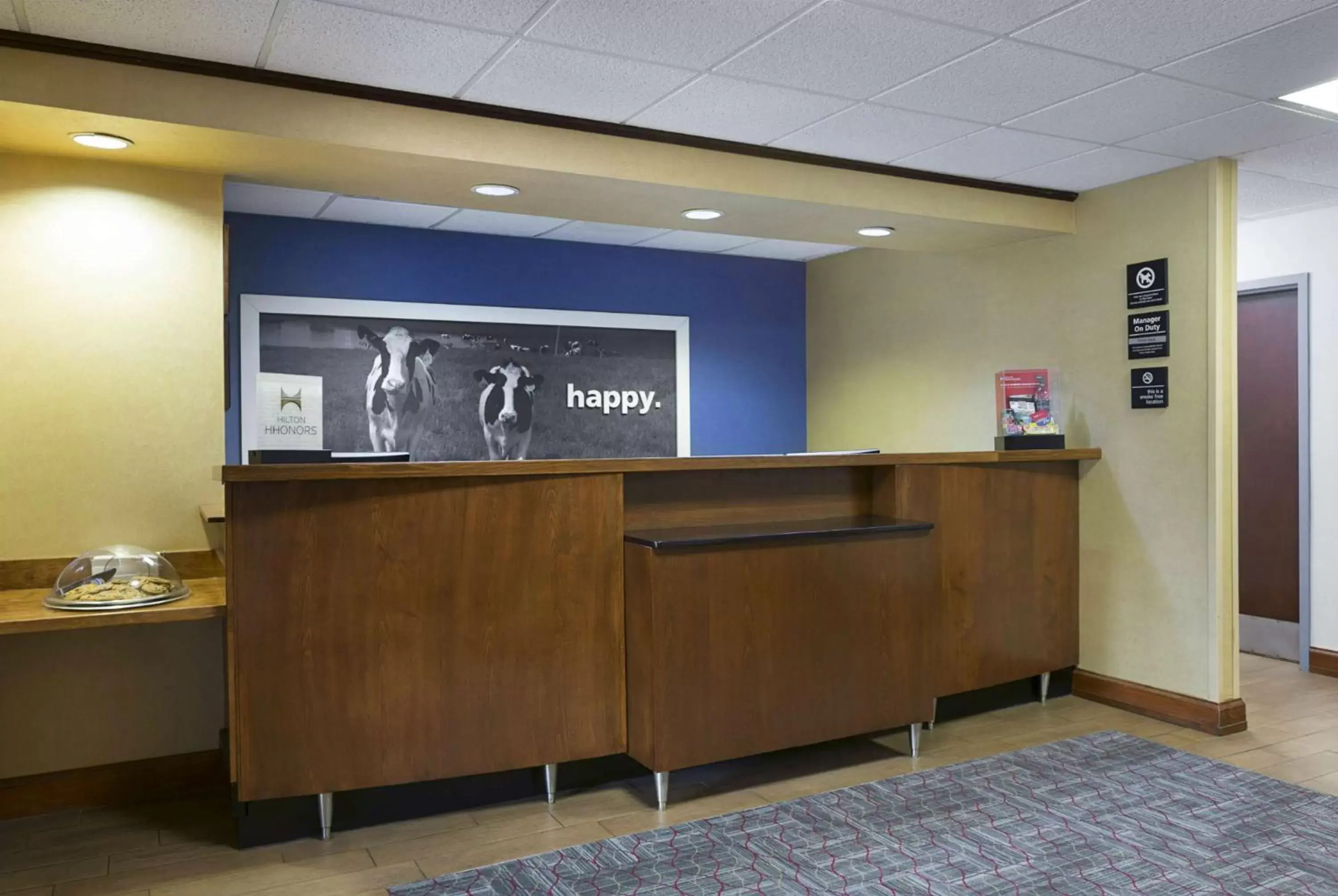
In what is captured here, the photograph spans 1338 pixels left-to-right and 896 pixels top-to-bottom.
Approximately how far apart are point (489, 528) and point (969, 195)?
2.38 metres

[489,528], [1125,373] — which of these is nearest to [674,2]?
[489,528]

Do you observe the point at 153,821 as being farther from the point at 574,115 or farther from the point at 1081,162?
the point at 1081,162

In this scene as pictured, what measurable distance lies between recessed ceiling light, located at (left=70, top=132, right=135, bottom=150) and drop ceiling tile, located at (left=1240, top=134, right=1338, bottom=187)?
11.8 feet

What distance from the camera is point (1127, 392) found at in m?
3.88

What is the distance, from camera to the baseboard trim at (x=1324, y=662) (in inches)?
171

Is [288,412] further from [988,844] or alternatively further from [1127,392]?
[1127,392]

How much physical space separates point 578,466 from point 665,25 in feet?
3.79

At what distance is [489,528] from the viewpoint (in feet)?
8.89

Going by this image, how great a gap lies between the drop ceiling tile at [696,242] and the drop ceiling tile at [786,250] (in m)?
0.07

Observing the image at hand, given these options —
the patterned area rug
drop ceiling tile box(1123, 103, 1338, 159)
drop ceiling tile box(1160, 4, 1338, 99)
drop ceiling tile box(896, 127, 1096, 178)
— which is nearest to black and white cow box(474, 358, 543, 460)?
drop ceiling tile box(896, 127, 1096, 178)

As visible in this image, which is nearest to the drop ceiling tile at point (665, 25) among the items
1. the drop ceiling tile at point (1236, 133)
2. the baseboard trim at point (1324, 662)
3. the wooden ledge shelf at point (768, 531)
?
the wooden ledge shelf at point (768, 531)

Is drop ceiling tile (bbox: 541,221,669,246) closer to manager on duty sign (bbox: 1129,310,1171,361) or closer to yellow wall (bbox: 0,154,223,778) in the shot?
yellow wall (bbox: 0,154,223,778)

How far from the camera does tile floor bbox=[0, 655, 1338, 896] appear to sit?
241 centimetres

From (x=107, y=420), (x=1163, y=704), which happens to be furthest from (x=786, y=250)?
(x=107, y=420)
